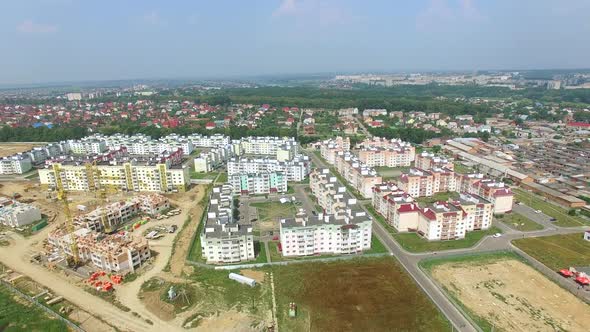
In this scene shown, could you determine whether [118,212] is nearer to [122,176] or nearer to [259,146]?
[122,176]

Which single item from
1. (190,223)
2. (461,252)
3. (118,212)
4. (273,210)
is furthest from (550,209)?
(118,212)

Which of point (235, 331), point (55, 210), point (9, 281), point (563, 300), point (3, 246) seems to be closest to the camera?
point (235, 331)

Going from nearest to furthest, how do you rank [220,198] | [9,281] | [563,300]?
[563,300] < [9,281] < [220,198]

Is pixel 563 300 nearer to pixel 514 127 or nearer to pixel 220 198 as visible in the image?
pixel 220 198

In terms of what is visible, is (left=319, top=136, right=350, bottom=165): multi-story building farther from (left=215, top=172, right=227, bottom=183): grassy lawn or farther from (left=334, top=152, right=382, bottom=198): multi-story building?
(left=215, top=172, right=227, bottom=183): grassy lawn

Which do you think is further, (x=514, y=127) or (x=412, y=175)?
(x=514, y=127)

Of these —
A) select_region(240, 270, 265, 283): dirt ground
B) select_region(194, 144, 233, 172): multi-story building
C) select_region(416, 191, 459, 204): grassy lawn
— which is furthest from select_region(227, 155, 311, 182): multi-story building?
select_region(240, 270, 265, 283): dirt ground

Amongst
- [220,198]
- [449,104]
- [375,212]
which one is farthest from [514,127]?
[220,198]
